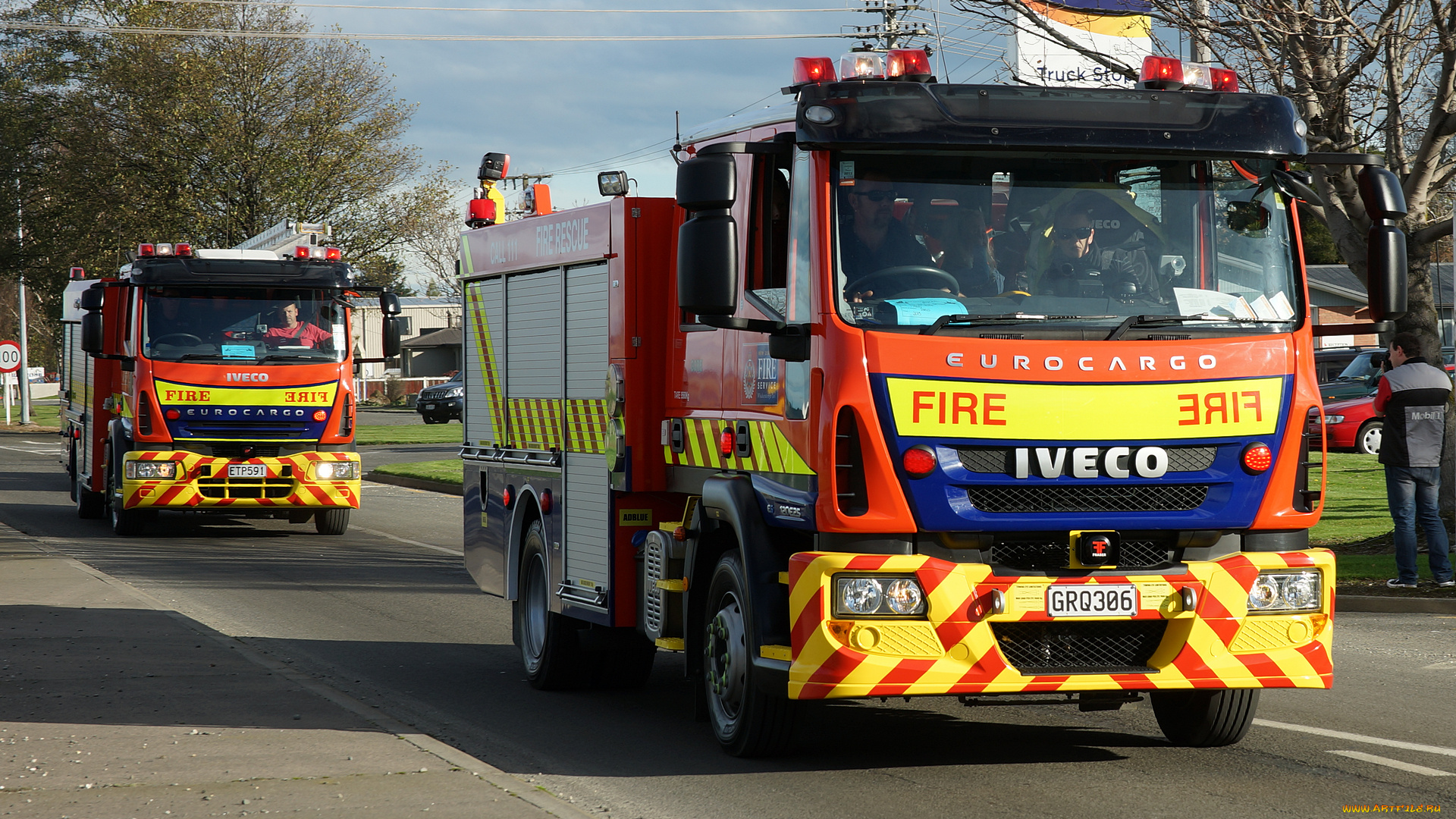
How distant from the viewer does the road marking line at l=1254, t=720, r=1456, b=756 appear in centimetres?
708

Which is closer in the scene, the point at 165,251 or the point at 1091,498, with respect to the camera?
the point at 1091,498

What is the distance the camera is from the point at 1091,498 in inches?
245

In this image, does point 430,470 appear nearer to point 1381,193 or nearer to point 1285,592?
point 1381,193

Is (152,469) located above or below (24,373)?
below

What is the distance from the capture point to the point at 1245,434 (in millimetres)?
6336

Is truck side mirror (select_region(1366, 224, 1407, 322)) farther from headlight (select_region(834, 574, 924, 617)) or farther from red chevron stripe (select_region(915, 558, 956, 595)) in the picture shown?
headlight (select_region(834, 574, 924, 617))

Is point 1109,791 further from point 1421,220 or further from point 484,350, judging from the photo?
point 1421,220

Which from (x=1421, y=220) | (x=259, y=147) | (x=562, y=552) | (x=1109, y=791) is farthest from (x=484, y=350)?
(x=259, y=147)

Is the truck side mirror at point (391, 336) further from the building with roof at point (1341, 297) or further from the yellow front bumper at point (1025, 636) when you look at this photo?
the building with roof at point (1341, 297)

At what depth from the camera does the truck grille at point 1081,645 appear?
6219mm

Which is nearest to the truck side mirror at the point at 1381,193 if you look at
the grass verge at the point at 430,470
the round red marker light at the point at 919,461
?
the round red marker light at the point at 919,461

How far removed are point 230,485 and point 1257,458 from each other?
45.6ft


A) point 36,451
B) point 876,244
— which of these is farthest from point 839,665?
point 36,451

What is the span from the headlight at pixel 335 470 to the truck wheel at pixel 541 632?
9.17 meters
